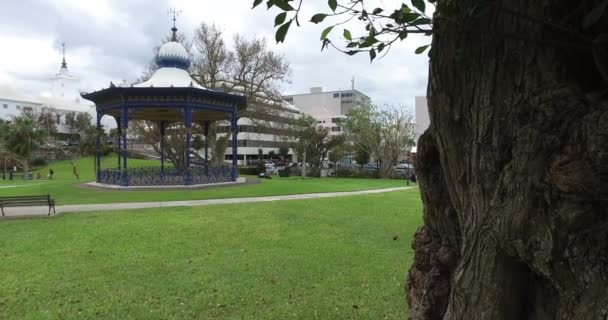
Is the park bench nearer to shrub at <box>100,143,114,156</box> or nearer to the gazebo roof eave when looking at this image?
the gazebo roof eave

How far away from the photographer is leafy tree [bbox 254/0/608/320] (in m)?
1.68

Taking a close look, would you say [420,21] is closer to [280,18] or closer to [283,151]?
[280,18]

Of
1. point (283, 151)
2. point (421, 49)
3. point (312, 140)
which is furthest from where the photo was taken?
point (283, 151)

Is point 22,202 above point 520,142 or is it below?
below

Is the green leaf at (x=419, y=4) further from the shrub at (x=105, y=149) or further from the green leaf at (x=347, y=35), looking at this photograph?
the shrub at (x=105, y=149)

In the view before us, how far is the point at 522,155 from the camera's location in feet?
6.20

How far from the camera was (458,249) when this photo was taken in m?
2.82

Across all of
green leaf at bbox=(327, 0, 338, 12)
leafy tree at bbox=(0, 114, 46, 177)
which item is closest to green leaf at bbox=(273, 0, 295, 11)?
green leaf at bbox=(327, 0, 338, 12)

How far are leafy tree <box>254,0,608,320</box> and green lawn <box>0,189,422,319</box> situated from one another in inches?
101

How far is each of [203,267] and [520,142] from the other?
5.45 m

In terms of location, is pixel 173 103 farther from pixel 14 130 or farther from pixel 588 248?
pixel 14 130

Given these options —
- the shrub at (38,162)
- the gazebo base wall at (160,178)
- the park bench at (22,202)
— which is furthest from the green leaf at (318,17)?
the shrub at (38,162)

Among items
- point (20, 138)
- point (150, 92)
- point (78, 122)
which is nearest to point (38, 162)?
point (78, 122)

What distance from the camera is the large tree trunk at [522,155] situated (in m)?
1.68
